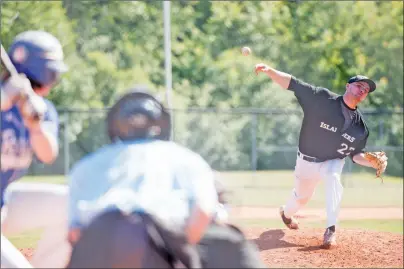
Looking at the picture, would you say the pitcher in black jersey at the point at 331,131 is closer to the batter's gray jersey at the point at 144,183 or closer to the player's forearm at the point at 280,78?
the player's forearm at the point at 280,78

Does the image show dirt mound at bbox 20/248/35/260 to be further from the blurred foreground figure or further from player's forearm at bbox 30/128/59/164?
the blurred foreground figure

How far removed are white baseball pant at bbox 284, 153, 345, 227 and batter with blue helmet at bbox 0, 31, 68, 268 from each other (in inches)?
185

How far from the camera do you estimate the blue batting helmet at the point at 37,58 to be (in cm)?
423

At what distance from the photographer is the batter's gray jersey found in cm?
342

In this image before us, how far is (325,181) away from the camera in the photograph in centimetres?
868

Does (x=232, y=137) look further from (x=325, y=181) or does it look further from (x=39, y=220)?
(x=39, y=220)

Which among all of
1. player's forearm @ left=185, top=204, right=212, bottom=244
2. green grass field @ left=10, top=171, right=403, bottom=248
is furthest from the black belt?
player's forearm @ left=185, top=204, right=212, bottom=244

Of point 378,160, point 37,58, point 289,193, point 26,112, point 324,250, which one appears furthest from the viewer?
point 289,193

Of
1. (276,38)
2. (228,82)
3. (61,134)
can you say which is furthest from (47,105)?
(276,38)

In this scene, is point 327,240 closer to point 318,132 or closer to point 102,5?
point 318,132

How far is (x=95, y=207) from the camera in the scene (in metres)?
3.46

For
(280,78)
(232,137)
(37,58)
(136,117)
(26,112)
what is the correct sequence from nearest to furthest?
(136,117)
(26,112)
(37,58)
(280,78)
(232,137)

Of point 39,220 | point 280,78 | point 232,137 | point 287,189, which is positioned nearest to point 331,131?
point 280,78

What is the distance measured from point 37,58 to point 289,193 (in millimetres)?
14426
